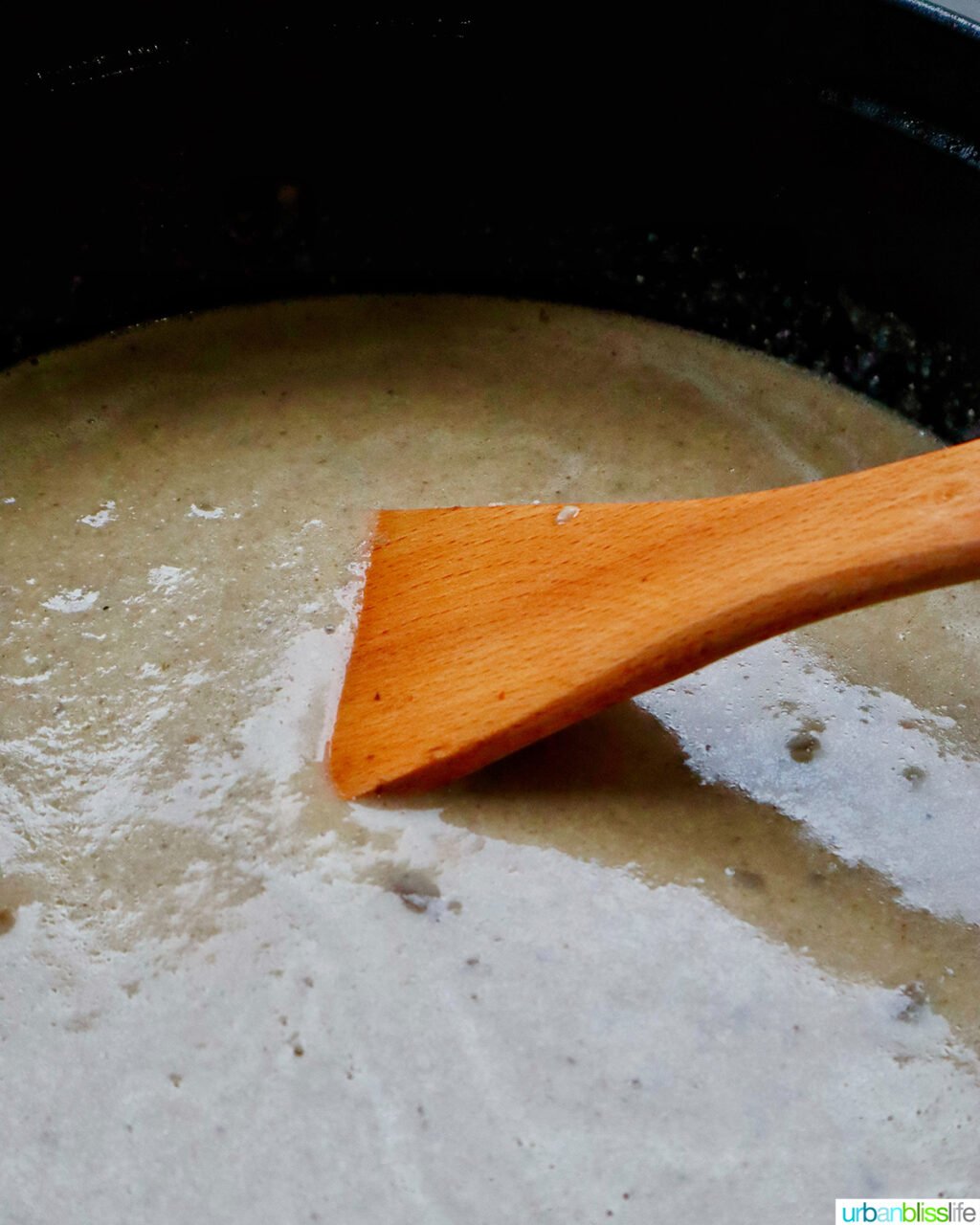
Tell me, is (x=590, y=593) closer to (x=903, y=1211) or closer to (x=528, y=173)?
(x=903, y=1211)

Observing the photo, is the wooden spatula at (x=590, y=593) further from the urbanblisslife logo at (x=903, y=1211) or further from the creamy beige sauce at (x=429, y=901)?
the urbanblisslife logo at (x=903, y=1211)

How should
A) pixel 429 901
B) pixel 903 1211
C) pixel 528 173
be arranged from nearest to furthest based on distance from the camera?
1. pixel 903 1211
2. pixel 429 901
3. pixel 528 173

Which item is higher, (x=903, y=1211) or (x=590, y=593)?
(x=590, y=593)

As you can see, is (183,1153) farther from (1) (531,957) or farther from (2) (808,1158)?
(2) (808,1158)

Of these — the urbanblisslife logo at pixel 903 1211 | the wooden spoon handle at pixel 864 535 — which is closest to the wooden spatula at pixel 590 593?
the wooden spoon handle at pixel 864 535

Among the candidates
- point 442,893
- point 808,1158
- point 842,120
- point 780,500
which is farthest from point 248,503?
point 808,1158

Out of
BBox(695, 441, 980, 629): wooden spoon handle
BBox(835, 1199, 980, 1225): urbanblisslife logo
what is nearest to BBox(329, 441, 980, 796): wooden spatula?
BBox(695, 441, 980, 629): wooden spoon handle

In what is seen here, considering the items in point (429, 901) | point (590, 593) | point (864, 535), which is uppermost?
point (864, 535)

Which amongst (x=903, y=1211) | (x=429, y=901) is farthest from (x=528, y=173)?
(x=903, y=1211)
